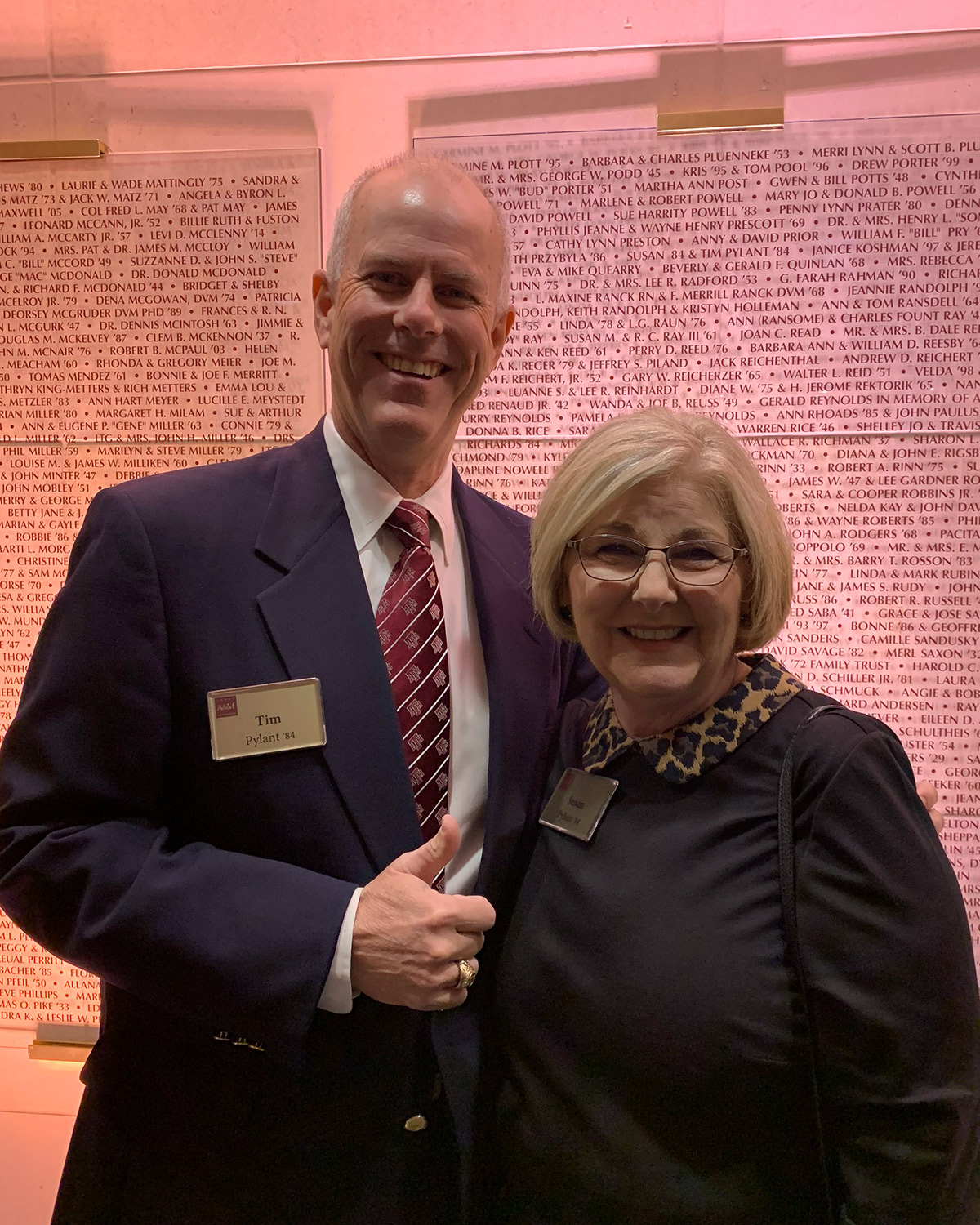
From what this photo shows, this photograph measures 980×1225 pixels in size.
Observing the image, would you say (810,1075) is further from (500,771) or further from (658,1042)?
(500,771)

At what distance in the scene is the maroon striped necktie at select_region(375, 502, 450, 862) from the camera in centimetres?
160

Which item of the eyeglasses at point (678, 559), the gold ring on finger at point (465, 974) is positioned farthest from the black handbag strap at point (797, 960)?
the gold ring on finger at point (465, 974)

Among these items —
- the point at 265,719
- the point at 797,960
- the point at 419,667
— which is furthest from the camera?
the point at 419,667

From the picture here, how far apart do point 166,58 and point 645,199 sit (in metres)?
1.37

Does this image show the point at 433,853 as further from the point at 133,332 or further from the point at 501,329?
the point at 133,332

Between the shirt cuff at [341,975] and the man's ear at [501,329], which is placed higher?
the man's ear at [501,329]

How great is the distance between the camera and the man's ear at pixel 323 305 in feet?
5.91

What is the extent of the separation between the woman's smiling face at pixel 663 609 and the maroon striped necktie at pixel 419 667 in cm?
33

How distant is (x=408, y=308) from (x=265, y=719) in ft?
2.52

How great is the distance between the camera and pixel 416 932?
4.37 feet

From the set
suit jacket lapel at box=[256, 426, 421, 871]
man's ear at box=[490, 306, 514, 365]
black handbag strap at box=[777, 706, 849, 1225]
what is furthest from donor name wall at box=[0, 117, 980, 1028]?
black handbag strap at box=[777, 706, 849, 1225]

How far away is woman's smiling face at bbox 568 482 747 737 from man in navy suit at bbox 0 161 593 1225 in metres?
0.34

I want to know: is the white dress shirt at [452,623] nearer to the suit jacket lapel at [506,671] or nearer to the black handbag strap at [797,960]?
the suit jacket lapel at [506,671]


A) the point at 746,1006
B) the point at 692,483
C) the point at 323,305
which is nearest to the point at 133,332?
the point at 323,305
